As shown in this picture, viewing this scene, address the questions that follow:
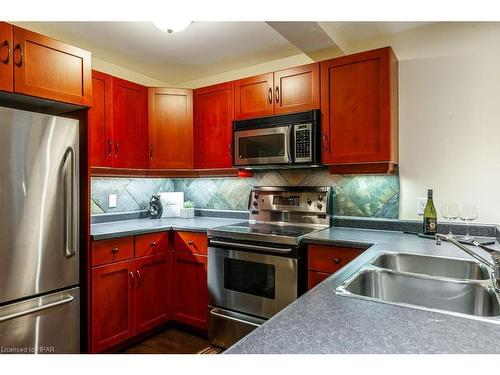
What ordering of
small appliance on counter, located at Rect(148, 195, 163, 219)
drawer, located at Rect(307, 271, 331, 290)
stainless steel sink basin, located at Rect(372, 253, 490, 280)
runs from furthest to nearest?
small appliance on counter, located at Rect(148, 195, 163, 219), drawer, located at Rect(307, 271, 331, 290), stainless steel sink basin, located at Rect(372, 253, 490, 280)

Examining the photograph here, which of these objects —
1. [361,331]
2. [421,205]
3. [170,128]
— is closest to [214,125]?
[170,128]

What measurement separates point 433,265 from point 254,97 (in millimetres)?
1820

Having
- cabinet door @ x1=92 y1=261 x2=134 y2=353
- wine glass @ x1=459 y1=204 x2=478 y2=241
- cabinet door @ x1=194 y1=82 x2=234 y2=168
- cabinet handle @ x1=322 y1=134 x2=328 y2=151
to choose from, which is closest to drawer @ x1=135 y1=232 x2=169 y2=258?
cabinet door @ x1=92 y1=261 x2=134 y2=353

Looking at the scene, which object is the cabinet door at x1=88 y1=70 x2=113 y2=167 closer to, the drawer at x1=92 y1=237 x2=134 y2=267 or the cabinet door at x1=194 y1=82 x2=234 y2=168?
the drawer at x1=92 y1=237 x2=134 y2=267

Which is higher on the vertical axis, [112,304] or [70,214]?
[70,214]

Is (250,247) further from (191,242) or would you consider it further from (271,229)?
(191,242)

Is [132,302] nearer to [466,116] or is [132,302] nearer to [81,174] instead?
[81,174]

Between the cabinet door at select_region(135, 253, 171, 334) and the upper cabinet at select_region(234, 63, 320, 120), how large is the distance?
142 centimetres

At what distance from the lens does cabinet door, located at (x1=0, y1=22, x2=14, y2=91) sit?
1.75 metres

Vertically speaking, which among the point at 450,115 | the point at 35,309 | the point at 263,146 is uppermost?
the point at 450,115

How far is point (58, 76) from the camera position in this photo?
198 centimetres

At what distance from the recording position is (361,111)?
7.25 ft

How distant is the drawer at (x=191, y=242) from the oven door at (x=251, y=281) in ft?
0.34
